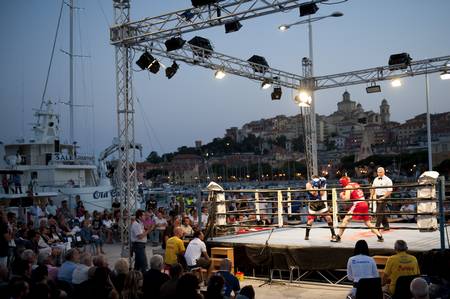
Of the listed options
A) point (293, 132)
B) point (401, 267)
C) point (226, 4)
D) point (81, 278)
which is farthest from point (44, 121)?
point (293, 132)

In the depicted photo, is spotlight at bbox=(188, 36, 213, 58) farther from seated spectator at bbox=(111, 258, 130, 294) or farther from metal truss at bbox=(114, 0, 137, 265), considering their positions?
seated spectator at bbox=(111, 258, 130, 294)

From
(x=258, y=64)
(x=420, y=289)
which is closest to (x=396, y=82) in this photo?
(x=258, y=64)

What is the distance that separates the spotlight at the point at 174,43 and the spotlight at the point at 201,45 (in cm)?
142

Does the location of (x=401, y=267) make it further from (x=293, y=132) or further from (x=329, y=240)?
(x=293, y=132)

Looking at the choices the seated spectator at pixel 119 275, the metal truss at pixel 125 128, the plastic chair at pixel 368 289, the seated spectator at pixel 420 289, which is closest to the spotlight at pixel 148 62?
the metal truss at pixel 125 128

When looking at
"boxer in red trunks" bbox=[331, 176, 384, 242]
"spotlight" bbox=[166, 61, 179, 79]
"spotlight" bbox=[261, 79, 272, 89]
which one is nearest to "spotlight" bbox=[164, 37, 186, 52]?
"spotlight" bbox=[166, 61, 179, 79]

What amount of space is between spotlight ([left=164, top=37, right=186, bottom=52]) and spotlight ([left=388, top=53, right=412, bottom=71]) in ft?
24.6

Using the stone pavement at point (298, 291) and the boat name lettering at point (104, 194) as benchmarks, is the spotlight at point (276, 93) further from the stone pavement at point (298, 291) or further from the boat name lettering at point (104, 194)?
the boat name lettering at point (104, 194)

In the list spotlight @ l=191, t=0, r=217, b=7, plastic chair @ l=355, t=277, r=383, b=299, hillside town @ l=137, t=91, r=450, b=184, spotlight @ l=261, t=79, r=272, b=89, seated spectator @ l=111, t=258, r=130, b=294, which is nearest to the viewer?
plastic chair @ l=355, t=277, r=383, b=299

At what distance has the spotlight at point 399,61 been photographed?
16172 mm

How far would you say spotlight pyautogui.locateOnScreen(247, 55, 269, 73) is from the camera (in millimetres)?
16702

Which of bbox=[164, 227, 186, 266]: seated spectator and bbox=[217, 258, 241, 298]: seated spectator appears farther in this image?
bbox=[164, 227, 186, 266]: seated spectator

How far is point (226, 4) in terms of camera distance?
11664mm

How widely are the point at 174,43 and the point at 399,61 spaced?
8060 mm
